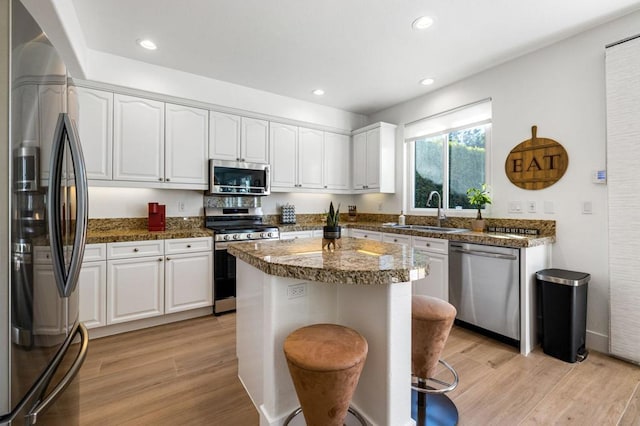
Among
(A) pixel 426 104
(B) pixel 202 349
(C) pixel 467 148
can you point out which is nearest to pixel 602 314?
(C) pixel 467 148

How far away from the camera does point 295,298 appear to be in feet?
5.10

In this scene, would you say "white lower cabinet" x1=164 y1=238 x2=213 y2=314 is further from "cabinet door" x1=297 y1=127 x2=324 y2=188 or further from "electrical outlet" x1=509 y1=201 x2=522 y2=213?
"electrical outlet" x1=509 y1=201 x2=522 y2=213

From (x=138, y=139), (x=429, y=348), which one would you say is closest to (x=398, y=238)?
(x=429, y=348)

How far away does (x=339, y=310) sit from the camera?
1667 millimetres

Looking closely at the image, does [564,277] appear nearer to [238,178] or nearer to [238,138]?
[238,178]

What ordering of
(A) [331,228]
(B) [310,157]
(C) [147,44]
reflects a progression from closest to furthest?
(A) [331,228] → (C) [147,44] → (B) [310,157]

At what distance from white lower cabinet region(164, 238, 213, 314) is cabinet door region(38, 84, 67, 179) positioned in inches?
83.7

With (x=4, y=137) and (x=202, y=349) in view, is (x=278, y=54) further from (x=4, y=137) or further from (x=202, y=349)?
(x=202, y=349)

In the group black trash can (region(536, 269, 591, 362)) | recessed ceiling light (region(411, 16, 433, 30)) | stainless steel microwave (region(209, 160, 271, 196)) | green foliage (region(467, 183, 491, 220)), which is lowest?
black trash can (region(536, 269, 591, 362))

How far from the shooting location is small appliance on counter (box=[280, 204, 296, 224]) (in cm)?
429

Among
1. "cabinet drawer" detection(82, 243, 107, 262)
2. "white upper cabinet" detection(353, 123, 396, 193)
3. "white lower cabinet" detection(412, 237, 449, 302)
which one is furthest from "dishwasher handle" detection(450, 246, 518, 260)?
"cabinet drawer" detection(82, 243, 107, 262)

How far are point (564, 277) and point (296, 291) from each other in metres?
2.22

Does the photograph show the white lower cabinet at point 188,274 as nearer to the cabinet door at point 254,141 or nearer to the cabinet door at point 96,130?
the cabinet door at point 96,130

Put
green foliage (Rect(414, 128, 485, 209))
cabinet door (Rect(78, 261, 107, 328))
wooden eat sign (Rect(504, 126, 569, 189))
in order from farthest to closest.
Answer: green foliage (Rect(414, 128, 485, 209)), wooden eat sign (Rect(504, 126, 569, 189)), cabinet door (Rect(78, 261, 107, 328))
